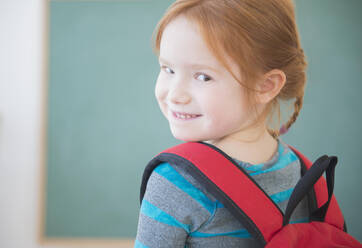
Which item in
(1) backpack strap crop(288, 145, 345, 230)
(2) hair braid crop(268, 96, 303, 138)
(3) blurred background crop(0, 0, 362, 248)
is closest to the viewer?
(1) backpack strap crop(288, 145, 345, 230)

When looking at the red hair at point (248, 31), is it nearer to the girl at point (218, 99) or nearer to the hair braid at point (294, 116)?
the girl at point (218, 99)

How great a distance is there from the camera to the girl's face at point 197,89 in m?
0.54

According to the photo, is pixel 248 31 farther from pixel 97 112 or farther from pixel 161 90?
pixel 97 112

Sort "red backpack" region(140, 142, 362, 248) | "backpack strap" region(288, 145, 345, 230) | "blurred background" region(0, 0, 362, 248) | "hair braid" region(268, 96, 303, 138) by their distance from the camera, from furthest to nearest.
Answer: "blurred background" region(0, 0, 362, 248) < "hair braid" region(268, 96, 303, 138) < "backpack strap" region(288, 145, 345, 230) < "red backpack" region(140, 142, 362, 248)

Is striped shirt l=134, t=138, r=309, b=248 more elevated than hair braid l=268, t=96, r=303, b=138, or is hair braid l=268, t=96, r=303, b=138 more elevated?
hair braid l=268, t=96, r=303, b=138

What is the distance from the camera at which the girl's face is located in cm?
54

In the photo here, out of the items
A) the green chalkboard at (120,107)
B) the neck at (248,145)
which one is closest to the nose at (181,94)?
the neck at (248,145)

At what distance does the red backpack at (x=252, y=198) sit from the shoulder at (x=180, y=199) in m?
0.02

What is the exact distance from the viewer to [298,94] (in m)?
0.71

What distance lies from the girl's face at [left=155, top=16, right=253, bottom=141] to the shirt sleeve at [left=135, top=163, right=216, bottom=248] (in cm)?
10

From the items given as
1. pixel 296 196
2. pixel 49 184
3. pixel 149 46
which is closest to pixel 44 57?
pixel 149 46

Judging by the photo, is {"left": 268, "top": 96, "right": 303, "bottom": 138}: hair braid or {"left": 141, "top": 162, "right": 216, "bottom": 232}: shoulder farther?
{"left": 268, "top": 96, "right": 303, "bottom": 138}: hair braid

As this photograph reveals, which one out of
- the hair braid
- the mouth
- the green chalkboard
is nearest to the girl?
the mouth

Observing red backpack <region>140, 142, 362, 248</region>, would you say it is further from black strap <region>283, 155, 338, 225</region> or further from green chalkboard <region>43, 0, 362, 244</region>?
green chalkboard <region>43, 0, 362, 244</region>
